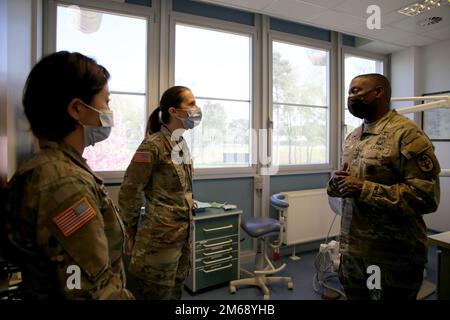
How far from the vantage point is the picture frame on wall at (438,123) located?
Result: 3.64 meters

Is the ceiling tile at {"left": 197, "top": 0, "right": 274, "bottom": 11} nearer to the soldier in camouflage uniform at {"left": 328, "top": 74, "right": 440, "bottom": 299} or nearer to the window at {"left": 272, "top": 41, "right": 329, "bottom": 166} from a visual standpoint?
the window at {"left": 272, "top": 41, "right": 329, "bottom": 166}

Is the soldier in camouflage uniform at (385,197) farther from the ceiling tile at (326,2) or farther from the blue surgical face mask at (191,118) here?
the ceiling tile at (326,2)

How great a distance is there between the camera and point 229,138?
305 cm

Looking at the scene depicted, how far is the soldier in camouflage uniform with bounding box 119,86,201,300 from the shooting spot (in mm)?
1358

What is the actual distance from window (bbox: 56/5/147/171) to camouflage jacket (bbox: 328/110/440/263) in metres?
1.99

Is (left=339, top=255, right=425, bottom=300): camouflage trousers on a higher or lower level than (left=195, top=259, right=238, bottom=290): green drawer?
higher

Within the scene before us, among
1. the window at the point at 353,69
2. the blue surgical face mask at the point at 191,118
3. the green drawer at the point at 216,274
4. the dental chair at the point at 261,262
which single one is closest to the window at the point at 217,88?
the dental chair at the point at 261,262

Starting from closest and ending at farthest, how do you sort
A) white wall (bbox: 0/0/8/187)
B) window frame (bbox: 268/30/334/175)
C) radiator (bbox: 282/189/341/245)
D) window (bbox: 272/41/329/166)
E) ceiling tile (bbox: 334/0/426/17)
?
1. white wall (bbox: 0/0/8/187)
2. ceiling tile (bbox: 334/0/426/17)
3. radiator (bbox: 282/189/341/245)
4. window frame (bbox: 268/30/334/175)
5. window (bbox: 272/41/329/166)

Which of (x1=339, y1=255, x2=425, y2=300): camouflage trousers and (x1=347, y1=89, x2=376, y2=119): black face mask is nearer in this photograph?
(x1=339, y1=255, x2=425, y2=300): camouflage trousers

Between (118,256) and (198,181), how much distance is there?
80.7 inches

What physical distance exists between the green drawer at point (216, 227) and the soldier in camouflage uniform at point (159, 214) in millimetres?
851

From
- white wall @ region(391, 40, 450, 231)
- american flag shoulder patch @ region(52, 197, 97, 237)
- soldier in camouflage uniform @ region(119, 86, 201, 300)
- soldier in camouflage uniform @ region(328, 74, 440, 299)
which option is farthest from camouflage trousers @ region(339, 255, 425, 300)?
white wall @ region(391, 40, 450, 231)

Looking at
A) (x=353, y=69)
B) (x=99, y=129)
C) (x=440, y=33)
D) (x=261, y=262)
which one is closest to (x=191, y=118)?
(x=99, y=129)

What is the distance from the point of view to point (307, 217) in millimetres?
3188
